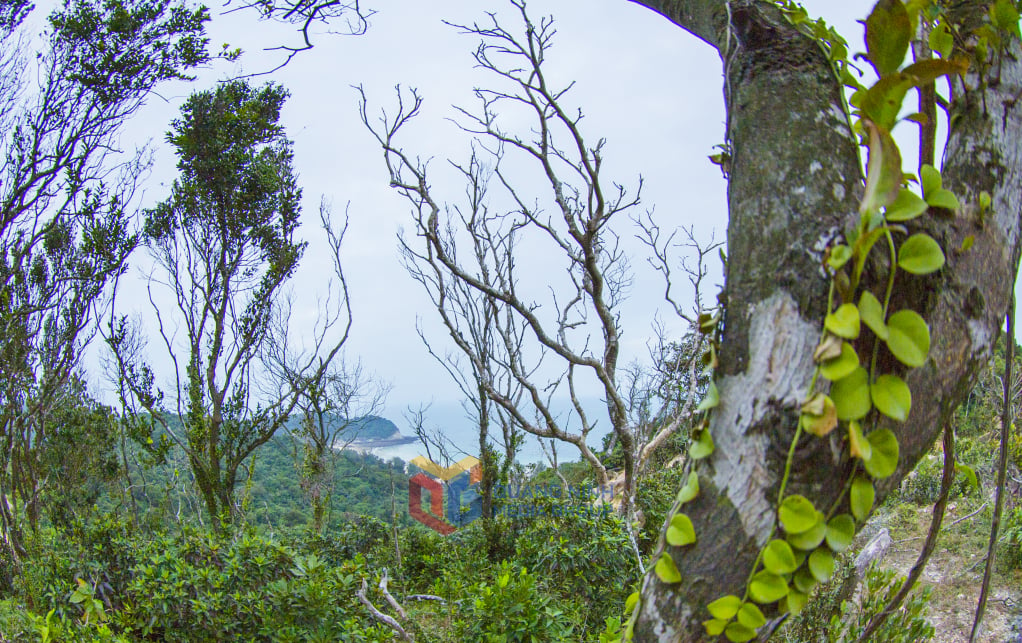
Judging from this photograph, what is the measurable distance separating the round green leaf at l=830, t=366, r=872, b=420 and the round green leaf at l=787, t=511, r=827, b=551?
0.26 ft

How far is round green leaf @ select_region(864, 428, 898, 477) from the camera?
0.45 m

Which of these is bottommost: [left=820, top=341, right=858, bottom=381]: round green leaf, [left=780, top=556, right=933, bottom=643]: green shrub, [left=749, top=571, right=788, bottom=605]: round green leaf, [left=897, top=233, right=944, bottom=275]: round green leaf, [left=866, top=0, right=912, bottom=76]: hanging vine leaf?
[left=780, top=556, right=933, bottom=643]: green shrub

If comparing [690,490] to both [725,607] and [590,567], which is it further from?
[590,567]

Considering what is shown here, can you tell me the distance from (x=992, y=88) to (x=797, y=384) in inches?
14.0

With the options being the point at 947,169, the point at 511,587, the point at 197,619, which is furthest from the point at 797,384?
the point at 197,619

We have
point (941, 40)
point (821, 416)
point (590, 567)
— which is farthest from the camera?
point (590, 567)

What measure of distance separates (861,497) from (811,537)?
48 mm

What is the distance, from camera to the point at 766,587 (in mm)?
456

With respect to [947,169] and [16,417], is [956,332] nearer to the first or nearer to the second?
[947,169]

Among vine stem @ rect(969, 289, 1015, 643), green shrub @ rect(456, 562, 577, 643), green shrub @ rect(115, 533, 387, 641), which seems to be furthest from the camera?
green shrub @ rect(115, 533, 387, 641)

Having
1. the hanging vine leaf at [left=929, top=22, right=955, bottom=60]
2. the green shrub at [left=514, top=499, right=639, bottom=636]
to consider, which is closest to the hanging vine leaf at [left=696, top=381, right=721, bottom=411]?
the hanging vine leaf at [left=929, top=22, right=955, bottom=60]

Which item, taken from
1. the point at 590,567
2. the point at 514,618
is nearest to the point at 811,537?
the point at 514,618

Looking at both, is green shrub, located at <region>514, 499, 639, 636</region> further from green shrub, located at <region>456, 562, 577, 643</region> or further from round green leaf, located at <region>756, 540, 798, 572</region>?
round green leaf, located at <region>756, 540, 798, 572</region>

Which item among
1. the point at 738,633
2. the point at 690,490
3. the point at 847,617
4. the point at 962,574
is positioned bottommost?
the point at 962,574
